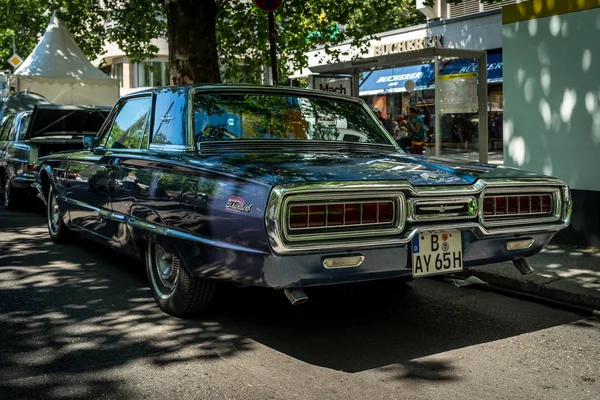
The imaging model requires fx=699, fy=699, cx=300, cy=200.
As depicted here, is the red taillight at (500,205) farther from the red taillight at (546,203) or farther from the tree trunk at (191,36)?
the tree trunk at (191,36)

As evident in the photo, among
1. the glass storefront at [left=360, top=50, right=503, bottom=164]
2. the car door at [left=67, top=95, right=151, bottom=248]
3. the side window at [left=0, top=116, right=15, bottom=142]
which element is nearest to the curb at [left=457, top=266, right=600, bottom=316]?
the car door at [left=67, top=95, right=151, bottom=248]

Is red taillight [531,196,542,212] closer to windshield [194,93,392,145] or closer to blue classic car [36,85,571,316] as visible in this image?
blue classic car [36,85,571,316]

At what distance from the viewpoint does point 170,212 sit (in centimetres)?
458

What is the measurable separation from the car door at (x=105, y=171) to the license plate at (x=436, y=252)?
2380mm

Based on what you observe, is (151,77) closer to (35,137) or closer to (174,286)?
(35,137)

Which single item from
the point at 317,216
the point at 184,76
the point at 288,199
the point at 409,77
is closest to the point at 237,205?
the point at 288,199

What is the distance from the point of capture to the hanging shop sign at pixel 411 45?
82.0 ft

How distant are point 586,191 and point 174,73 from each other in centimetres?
694

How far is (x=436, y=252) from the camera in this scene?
13.7 ft

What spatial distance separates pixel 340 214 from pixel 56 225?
508 cm

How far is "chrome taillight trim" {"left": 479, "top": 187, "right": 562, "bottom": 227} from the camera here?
173 inches

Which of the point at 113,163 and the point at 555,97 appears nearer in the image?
the point at 113,163

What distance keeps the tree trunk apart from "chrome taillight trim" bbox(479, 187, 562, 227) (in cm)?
790

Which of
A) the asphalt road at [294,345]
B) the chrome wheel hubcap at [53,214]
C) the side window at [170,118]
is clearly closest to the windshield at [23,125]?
the chrome wheel hubcap at [53,214]
